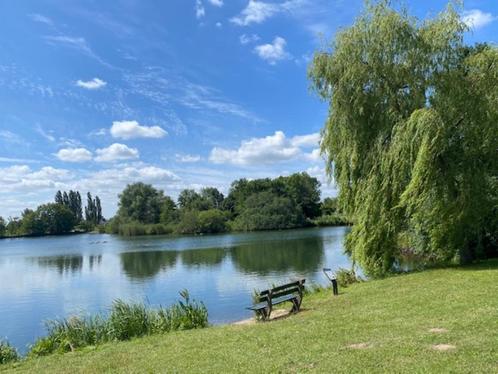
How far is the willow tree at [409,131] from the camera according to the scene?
14.6 metres

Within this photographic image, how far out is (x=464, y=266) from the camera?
14961mm

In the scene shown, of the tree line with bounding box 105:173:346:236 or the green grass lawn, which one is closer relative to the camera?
the green grass lawn

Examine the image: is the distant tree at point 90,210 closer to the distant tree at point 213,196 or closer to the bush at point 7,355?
the distant tree at point 213,196

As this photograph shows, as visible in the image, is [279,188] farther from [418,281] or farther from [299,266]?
[418,281]

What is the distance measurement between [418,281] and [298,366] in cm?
800

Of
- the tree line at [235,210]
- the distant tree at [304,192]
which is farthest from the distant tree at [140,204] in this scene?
the distant tree at [304,192]

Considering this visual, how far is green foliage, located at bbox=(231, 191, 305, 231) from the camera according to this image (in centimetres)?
9062

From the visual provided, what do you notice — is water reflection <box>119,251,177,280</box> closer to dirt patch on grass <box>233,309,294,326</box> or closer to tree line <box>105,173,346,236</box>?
dirt patch on grass <box>233,309,294,326</box>

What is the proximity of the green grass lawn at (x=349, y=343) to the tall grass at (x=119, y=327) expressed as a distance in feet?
4.38

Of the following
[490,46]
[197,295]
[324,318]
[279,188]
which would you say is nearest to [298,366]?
[324,318]

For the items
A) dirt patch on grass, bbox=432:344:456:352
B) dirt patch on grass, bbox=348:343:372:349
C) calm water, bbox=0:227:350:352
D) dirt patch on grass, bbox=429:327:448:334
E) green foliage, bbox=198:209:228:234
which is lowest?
calm water, bbox=0:227:350:352

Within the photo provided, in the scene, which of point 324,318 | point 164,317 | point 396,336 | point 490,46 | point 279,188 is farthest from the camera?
point 279,188

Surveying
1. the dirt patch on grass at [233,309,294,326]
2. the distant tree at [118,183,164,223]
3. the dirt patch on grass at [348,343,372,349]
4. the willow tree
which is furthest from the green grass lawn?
the distant tree at [118,183,164,223]

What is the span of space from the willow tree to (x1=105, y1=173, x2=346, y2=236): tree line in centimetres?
7383
